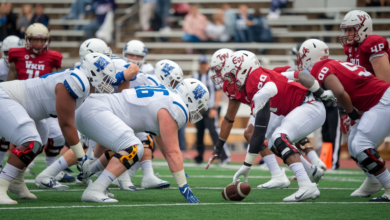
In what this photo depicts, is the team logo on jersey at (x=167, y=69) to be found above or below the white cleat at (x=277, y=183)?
above

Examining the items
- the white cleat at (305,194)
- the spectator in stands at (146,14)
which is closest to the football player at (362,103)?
the white cleat at (305,194)

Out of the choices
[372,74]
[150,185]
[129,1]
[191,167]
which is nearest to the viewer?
[372,74]

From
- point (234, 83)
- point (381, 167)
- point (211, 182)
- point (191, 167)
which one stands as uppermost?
point (234, 83)

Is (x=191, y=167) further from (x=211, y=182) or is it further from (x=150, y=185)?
(x=150, y=185)

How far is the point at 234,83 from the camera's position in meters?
6.05

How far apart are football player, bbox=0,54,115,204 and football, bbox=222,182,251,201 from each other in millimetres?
1483

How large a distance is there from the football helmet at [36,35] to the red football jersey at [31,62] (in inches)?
6.6

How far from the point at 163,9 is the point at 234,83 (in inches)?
432

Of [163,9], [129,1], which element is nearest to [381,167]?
[163,9]

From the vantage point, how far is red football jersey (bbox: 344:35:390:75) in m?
5.92

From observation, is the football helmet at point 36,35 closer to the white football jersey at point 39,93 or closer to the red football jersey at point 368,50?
the white football jersey at point 39,93

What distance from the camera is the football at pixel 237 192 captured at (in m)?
5.25

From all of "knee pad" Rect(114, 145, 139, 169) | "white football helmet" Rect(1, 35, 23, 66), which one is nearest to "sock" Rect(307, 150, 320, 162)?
"knee pad" Rect(114, 145, 139, 169)

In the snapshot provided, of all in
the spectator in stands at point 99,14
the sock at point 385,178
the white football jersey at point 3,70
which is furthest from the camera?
the spectator in stands at point 99,14
